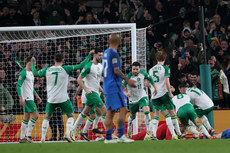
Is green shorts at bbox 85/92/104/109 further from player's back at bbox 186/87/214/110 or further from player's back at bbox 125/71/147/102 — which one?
player's back at bbox 186/87/214/110

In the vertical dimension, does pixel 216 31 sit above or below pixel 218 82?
above

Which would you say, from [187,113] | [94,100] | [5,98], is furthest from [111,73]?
[5,98]

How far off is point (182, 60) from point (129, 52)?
5.07ft

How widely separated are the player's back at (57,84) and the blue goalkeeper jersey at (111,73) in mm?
2234

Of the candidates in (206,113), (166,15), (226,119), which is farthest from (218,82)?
(166,15)

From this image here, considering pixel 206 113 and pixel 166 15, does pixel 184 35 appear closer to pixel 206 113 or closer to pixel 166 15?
pixel 166 15

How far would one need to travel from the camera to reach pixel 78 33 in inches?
495

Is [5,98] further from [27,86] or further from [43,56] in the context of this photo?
[27,86]

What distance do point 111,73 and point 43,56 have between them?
6002 millimetres

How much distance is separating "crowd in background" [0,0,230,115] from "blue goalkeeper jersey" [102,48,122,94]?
3.73 m

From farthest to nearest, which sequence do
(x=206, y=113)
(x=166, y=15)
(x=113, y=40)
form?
(x=166, y=15)
(x=206, y=113)
(x=113, y=40)

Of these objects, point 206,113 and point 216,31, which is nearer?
point 206,113

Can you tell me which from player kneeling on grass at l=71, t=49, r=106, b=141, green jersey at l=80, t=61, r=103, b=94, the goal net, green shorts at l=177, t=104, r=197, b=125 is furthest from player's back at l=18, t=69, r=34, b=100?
green shorts at l=177, t=104, r=197, b=125

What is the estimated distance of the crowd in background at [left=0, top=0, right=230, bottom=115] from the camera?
12.4 metres
